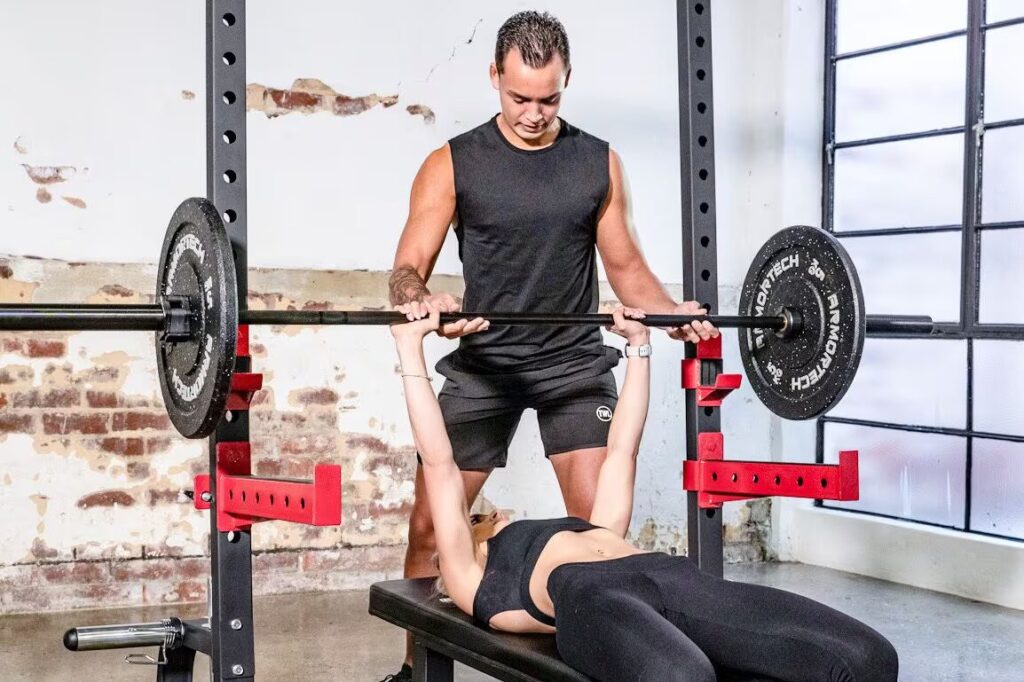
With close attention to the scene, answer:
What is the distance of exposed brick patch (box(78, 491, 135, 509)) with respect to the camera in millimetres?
4324

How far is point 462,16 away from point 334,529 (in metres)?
2.02

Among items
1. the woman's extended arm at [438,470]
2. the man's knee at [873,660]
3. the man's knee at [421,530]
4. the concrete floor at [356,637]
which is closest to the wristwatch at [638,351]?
the woman's extended arm at [438,470]

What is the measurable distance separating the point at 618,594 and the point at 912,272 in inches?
121

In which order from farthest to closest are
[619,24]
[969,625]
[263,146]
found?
[619,24] < [263,146] < [969,625]

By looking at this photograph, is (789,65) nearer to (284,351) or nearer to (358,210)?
(358,210)

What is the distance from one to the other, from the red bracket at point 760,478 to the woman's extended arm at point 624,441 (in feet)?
0.88

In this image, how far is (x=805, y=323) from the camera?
3027 millimetres

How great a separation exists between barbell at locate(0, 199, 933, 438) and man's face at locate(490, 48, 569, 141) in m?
0.53

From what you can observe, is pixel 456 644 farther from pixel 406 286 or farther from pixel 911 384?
pixel 911 384

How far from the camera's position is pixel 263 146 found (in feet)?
14.9

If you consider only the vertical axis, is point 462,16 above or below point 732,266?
above

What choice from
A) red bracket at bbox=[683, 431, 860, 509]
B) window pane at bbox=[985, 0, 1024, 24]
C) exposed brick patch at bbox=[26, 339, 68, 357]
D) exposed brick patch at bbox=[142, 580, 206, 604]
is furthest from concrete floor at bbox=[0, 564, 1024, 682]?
window pane at bbox=[985, 0, 1024, 24]

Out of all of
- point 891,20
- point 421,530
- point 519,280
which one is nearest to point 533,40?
point 519,280

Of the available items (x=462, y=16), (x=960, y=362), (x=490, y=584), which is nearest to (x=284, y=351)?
(x=462, y=16)
